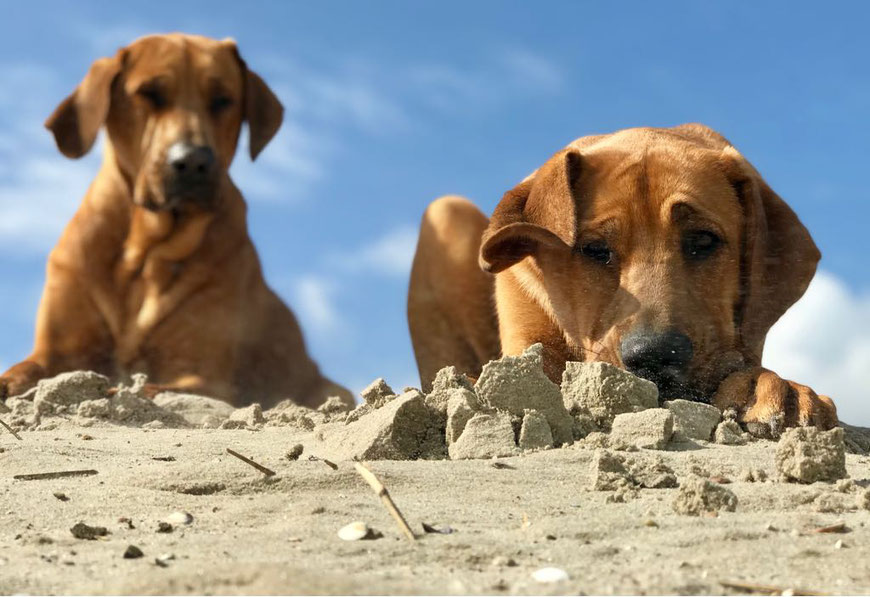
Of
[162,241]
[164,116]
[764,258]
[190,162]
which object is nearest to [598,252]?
[764,258]

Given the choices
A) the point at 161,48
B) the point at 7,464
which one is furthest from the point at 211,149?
the point at 7,464

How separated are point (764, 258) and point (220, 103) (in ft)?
16.4

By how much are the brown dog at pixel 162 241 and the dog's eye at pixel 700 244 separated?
4474 mm

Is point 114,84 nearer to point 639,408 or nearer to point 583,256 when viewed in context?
point 583,256

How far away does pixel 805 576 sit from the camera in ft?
9.14

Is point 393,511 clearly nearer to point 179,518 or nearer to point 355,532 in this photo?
point 355,532

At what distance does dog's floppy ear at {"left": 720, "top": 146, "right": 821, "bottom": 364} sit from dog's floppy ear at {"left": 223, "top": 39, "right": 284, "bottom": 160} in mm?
4631

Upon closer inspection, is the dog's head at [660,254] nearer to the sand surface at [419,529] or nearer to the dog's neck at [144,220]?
the sand surface at [419,529]

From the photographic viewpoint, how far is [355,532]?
3.06 m

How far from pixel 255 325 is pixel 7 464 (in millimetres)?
5362

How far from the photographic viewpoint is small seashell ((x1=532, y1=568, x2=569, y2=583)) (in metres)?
2.63

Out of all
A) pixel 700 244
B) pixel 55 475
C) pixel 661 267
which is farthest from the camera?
pixel 700 244

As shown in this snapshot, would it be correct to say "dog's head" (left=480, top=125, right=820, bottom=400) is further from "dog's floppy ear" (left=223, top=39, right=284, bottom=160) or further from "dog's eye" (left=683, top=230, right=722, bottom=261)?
"dog's floppy ear" (left=223, top=39, right=284, bottom=160)

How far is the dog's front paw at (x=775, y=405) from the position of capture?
491 cm
